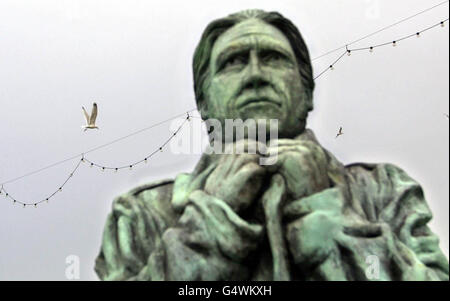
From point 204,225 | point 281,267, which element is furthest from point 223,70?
point 281,267

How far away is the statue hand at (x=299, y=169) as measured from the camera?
3502 mm

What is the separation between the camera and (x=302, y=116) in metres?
4.08

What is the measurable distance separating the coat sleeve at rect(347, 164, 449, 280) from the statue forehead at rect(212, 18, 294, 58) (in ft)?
3.11

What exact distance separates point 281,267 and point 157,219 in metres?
0.88

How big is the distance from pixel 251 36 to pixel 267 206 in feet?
3.82

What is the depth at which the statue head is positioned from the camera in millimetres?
3895

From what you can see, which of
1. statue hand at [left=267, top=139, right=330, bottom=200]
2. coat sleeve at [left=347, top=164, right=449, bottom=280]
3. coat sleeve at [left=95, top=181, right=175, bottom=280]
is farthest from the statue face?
coat sleeve at [left=95, top=181, right=175, bottom=280]

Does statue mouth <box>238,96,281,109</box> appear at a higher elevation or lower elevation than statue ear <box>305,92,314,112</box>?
lower

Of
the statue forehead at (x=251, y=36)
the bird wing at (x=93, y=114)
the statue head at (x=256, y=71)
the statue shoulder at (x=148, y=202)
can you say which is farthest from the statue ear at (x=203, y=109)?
the bird wing at (x=93, y=114)

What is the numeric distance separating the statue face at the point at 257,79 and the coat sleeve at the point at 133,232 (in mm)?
687

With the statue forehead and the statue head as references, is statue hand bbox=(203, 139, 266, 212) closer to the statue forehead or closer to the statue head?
the statue head

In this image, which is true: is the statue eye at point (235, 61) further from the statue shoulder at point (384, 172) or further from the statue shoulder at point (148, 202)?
the statue shoulder at point (384, 172)

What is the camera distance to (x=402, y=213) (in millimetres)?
3721

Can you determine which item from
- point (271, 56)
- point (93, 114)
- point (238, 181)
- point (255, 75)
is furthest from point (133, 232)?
point (93, 114)
